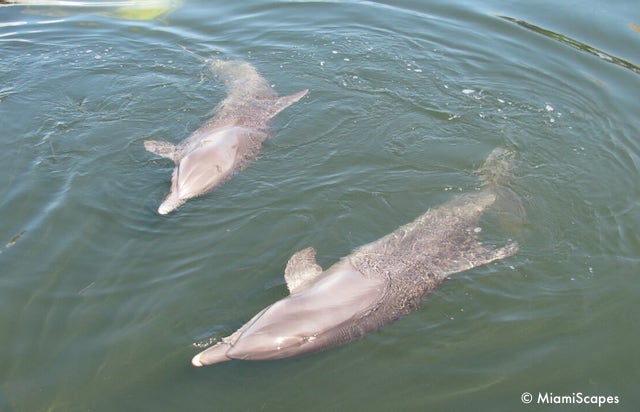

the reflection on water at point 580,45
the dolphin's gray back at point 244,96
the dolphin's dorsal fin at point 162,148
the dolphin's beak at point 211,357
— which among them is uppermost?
the reflection on water at point 580,45

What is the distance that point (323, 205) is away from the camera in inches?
342

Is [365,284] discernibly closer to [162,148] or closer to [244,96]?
[162,148]

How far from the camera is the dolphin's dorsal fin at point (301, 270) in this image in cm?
692

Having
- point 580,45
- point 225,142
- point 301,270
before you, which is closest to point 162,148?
point 225,142

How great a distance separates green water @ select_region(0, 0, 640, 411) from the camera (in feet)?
20.0

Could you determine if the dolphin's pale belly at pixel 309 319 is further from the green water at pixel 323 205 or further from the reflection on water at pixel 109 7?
the reflection on water at pixel 109 7

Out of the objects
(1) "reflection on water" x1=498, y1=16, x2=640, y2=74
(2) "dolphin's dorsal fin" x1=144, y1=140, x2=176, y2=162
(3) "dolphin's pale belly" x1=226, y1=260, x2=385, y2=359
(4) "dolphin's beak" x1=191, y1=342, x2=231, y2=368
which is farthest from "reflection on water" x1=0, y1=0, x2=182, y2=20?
(4) "dolphin's beak" x1=191, y1=342, x2=231, y2=368

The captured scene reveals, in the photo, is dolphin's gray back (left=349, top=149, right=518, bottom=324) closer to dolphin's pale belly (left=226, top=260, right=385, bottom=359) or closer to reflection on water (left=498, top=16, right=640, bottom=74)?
dolphin's pale belly (left=226, top=260, right=385, bottom=359)

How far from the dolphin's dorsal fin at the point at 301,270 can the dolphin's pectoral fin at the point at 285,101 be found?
4.38 metres

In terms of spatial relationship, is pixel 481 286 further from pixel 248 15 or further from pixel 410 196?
pixel 248 15

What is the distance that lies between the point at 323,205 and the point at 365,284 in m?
2.17

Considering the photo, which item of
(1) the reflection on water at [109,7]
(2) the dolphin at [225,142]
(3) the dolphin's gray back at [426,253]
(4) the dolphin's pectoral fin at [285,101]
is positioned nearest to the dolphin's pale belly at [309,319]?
(3) the dolphin's gray back at [426,253]

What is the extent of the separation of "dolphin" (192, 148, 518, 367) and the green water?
0.67 ft

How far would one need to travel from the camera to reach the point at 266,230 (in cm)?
820
